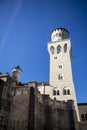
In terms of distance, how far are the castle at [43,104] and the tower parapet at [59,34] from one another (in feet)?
28.7

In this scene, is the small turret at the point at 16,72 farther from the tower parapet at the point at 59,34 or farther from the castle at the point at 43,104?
the tower parapet at the point at 59,34

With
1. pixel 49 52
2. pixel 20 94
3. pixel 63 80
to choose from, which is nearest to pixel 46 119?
pixel 20 94

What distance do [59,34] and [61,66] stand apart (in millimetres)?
13842

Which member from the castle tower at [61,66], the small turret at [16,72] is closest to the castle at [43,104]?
the castle tower at [61,66]

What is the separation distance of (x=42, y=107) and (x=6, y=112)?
25.0ft

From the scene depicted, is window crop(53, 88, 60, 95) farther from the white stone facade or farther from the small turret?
the small turret

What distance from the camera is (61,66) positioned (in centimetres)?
3844

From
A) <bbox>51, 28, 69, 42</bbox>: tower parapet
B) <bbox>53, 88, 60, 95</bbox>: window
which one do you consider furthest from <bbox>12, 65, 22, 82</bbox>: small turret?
<bbox>51, 28, 69, 42</bbox>: tower parapet

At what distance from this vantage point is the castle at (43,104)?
54.1ft

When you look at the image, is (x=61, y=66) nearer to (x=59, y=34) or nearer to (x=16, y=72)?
(x=59, y=34)

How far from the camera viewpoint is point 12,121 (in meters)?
16.0

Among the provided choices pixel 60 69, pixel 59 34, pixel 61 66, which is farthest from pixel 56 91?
pixel 59 34

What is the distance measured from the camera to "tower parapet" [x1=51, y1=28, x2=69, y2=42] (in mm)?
45656

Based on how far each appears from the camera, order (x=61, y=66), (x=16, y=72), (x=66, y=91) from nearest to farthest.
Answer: (x=66, y=91)
(x=61, y=66)
(x=16, y=72)
